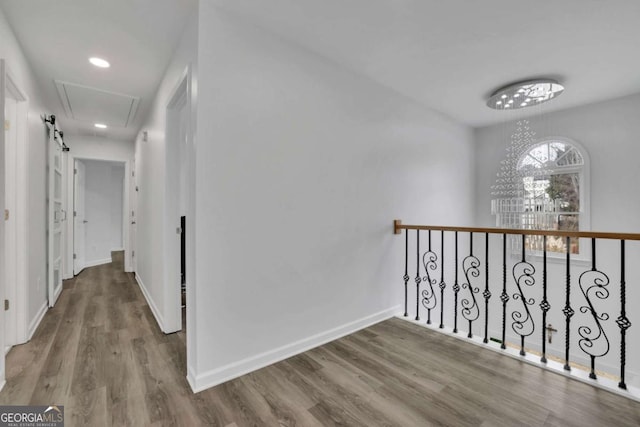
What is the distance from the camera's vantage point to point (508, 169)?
4.21 metres

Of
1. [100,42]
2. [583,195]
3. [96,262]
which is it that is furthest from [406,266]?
[96,262]

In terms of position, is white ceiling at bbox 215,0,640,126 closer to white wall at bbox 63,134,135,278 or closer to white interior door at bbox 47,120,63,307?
white interior door at bbox 47,120,63,307

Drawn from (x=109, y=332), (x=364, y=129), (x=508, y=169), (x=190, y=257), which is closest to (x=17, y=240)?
(x=109, y=332)

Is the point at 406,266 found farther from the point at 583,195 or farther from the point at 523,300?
the point at 583,195

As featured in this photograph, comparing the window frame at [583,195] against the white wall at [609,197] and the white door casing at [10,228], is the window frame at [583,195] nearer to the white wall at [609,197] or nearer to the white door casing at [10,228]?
the white wall at [609,197]

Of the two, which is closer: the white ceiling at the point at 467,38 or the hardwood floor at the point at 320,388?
the hardwood floor at the point at 320,388

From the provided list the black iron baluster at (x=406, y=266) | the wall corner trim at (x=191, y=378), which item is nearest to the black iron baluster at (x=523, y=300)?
the black iron baluster at (x=406, y=266)

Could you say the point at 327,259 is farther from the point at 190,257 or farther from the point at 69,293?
the point at 69,293

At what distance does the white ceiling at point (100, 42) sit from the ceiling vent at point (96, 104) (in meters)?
0.01

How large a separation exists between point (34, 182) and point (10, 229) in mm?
575

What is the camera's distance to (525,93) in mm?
2994

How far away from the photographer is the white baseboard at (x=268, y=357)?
175cm

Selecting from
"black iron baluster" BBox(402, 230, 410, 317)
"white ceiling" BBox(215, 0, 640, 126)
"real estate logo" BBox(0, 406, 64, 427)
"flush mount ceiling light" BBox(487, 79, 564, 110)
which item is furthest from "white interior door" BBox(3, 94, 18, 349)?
"flush mount ceiling light" BBox(487, 79, 564, 110)

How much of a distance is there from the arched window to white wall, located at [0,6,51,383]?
5.56 m
